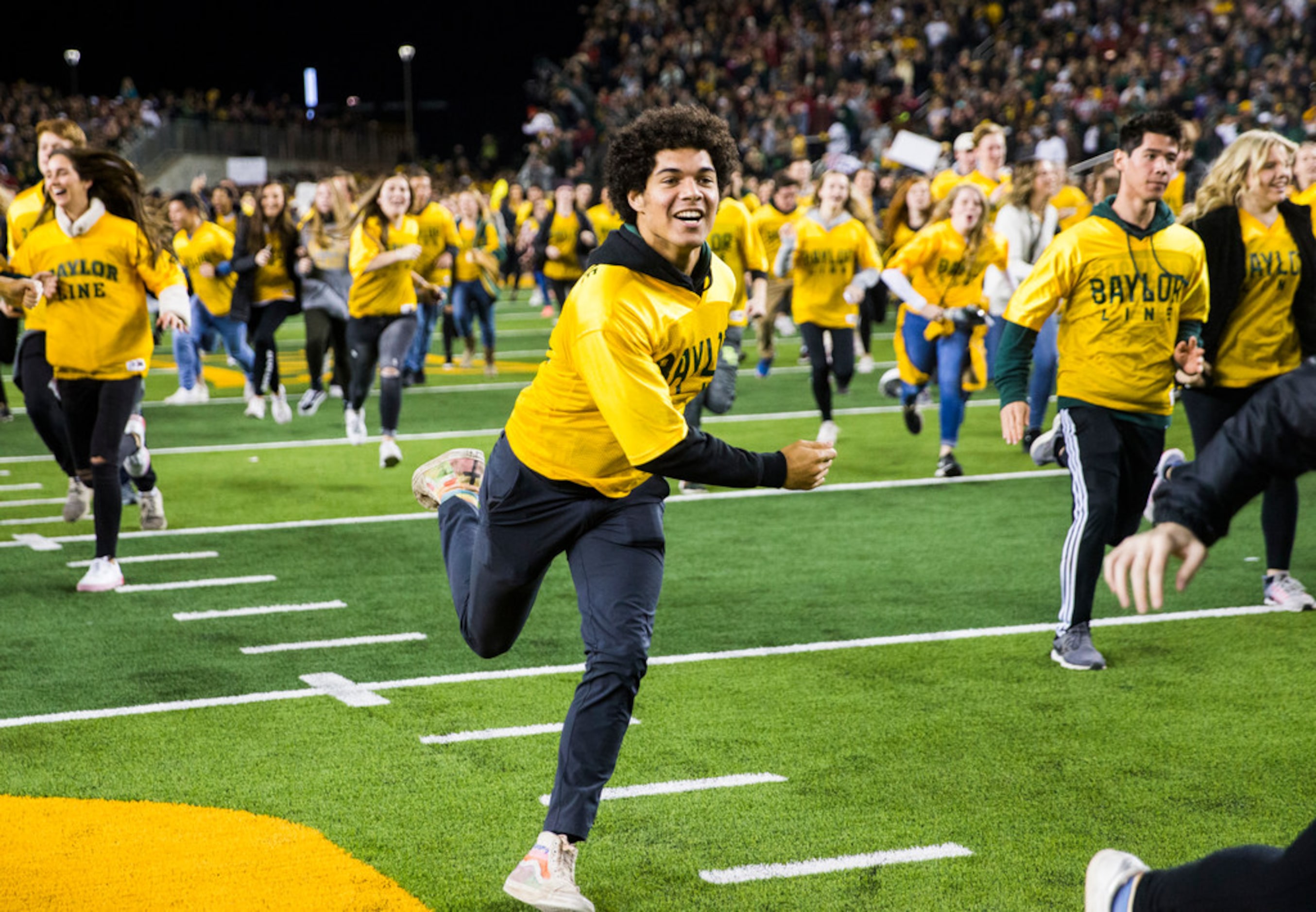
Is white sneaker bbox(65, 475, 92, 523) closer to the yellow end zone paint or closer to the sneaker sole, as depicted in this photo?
the yellow end zone paint

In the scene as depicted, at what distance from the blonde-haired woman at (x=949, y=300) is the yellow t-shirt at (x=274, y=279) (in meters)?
5.82

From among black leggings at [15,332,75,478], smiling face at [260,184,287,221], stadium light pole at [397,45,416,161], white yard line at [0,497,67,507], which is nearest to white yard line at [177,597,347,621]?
black leggings at [15,332,75,478]

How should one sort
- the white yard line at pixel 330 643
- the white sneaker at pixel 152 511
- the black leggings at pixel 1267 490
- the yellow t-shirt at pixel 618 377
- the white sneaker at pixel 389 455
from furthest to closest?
the white sneaker at pixel 389 455 → the white sneaker at pixel 152 511 → the black leggings at pixel 1267 490 → the white yard line at pixel 330 643 → the yellow t-shirt at pixel 618 377

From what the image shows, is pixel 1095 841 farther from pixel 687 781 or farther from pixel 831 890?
pixel 687 781

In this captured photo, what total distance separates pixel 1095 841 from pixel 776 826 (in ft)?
2.82

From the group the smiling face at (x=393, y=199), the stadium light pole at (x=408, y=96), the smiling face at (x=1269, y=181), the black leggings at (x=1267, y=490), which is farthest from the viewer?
the stadium light pole at (x=408, y=96)

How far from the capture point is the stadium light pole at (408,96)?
174 ft

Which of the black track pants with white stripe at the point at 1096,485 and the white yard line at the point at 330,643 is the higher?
the black track pants with white stripe at the point at 1096,485

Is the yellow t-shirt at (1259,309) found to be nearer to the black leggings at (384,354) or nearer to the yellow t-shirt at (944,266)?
the yellow t-shirt at (944,266)

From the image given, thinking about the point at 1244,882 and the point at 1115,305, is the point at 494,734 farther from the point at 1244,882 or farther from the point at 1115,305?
the point at 1244,882

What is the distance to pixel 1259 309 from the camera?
21.7 ft

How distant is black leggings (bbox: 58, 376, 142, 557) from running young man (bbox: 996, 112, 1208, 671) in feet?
13.3

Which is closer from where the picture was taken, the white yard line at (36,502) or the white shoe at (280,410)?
the white yard line at (36,502)

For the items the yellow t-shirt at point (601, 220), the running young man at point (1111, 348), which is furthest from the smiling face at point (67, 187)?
the yellow t-shirt at point (601, 220)
